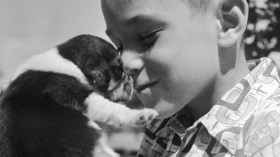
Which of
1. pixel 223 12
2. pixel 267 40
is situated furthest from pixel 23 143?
pixel 267 40

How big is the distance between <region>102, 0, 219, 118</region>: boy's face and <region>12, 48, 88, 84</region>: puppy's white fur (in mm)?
411

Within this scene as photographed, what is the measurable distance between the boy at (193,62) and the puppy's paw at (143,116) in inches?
1.6

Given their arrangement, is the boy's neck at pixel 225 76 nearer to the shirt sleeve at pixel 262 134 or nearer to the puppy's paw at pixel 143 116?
the puppy's paw at pixel 143 116

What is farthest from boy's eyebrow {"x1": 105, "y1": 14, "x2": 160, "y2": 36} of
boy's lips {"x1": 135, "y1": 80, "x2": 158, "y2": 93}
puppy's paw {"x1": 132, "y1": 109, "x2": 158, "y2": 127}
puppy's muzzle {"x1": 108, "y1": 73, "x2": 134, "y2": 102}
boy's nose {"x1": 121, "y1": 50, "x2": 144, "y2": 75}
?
puppy's muzzle {"x1": 108, "y1": 73, "x2": 134, "y2": 102}

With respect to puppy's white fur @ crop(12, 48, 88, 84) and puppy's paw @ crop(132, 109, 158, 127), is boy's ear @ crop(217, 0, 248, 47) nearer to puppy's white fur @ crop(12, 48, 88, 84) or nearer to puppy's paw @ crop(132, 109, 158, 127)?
puppy's paw @ crop(132, 109, 158, 127)

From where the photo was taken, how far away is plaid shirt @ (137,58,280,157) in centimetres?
145

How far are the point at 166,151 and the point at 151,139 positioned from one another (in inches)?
6.7

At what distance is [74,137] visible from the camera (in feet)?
6.27

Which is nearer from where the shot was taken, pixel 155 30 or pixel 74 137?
pixel 155 30

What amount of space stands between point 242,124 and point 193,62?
291 mm

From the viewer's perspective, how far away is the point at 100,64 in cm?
225

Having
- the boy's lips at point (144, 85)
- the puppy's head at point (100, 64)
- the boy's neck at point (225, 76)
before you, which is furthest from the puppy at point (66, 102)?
the boy's neck at point (225, 76)

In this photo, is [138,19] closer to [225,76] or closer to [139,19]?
[139,19]

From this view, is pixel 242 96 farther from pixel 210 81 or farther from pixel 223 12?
pixel 223 12
